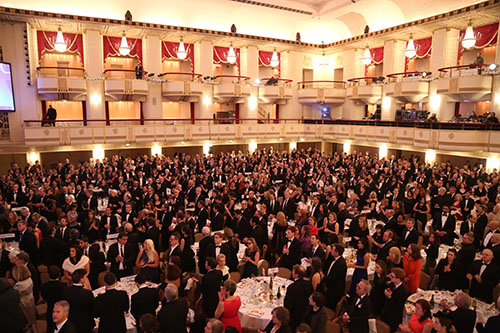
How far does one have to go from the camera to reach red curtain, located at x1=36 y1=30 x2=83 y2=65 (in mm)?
21391

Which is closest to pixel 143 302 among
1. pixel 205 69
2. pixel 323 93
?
pixel 205 69

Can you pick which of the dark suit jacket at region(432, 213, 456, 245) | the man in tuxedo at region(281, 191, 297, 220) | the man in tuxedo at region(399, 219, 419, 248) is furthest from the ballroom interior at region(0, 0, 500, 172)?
the man in tuxedo at region(399, 219, 419, 248)

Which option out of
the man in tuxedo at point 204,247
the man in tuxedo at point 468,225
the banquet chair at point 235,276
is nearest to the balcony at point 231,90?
the man in tuxedo at point 468,225

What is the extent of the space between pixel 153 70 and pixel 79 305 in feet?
69.7

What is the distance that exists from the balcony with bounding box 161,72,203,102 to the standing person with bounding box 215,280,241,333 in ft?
64.9

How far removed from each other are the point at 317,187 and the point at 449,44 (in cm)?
1521

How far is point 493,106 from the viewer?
1891 cm

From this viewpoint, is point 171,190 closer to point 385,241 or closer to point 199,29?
point 385,241

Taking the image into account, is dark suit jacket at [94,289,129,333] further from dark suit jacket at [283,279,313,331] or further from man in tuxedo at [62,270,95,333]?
dark suit jacket at [283,279,313,331]

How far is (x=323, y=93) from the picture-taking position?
1085 inches

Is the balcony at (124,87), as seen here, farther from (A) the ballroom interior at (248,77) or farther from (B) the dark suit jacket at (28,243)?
(B) the dark suit jacket at (28,243)

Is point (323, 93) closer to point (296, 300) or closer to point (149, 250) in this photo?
point (149, 250)

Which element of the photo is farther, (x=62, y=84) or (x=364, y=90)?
(x=364, y=90)

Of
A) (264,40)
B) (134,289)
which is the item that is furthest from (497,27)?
(134,289)
